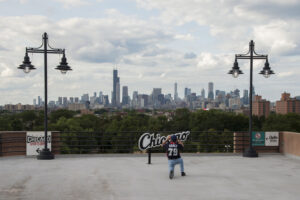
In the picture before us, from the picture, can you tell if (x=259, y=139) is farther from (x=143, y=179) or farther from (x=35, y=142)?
(x=35, y=142)

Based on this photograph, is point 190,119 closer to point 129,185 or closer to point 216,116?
point 216,116

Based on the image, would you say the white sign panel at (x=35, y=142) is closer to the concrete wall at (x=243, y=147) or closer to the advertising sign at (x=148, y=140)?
the advertising sign at (x=148, y=140)

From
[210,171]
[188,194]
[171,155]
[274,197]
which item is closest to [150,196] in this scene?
[188,194]

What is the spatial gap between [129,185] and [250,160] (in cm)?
730

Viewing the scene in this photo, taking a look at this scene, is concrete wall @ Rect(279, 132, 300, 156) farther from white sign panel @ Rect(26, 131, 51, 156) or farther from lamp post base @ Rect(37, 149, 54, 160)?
white sign panel @ Rect(26, 131, 51, 156)

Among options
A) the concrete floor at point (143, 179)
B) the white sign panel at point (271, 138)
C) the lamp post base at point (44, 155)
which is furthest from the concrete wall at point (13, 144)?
the white sign panel at point (271, 138)

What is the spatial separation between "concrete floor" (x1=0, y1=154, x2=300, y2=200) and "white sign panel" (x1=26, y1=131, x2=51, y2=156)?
22.2 inches

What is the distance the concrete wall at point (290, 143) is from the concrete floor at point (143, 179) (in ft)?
2.51

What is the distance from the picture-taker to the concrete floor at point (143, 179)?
9.00 m

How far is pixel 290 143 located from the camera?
16250 millimetres

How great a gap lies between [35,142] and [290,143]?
12279mm

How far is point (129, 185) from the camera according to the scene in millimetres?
10023

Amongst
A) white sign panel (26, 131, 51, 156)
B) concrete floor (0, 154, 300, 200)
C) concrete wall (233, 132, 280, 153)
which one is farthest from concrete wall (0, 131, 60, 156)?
concrete wall (233, 132, 280, 153)

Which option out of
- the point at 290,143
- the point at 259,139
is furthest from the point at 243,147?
the point at 290,143
